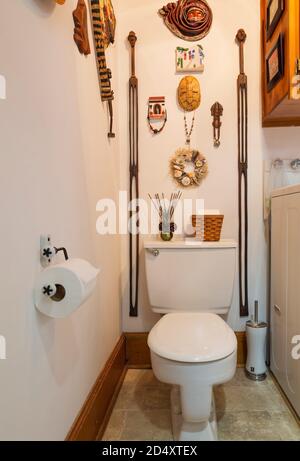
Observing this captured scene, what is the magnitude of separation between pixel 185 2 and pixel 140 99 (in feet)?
1.99

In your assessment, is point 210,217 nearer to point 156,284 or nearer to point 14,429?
point 156,284

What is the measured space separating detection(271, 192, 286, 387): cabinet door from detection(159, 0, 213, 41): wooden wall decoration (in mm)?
1078

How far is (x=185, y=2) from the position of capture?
1.78 metres

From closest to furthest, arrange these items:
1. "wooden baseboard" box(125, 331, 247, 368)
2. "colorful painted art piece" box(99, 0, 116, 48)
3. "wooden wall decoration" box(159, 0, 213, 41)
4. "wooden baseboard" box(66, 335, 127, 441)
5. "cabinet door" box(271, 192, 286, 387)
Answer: "wooden baseboard" box(66, 335, 127, 441), "colorful painted art piece" box(99, 0, 116, 48), "cabinet door" box(271, 192, 286, 387), "wooden wall decoration" box(159, 0, 213, 41), "wooden baseboard" box(125, 331, 247, 368)

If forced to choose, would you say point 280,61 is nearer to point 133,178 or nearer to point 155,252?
point 133,178

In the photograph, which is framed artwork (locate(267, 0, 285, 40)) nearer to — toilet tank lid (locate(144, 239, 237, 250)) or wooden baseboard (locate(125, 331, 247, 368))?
toilet tank lid (locate(144, 239, 237, 250))

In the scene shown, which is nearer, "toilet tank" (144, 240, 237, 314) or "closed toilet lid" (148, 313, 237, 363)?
"closed toilet lid" (148, 313, 237, 363)

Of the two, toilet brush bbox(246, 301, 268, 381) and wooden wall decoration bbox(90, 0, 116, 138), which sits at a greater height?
wooden wall decoration bbox(90, 0, 116, 138)

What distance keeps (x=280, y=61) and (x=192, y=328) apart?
1321 millimetres

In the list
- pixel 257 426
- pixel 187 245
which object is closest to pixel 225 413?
pixel 257 426

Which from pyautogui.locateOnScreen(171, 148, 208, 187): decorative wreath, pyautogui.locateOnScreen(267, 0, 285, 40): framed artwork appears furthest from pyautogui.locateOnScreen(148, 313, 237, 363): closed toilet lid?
pyautogui.locateOnScreen(267, 0, 285, 40): framed artwork

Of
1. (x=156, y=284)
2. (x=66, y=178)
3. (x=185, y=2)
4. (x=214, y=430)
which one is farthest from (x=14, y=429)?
(x=185, y=2)

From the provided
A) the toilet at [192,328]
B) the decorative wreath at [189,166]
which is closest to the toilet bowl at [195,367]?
the toilet at [192,328]

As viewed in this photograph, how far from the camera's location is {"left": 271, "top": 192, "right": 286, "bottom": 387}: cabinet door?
1557mm
